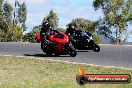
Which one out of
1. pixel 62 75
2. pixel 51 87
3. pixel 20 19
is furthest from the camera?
pixel 20 19

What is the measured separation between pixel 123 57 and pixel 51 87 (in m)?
9.37

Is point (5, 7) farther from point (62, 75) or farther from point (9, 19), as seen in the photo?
point (62, 75)

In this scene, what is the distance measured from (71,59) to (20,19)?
8345 cm

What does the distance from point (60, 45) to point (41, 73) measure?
6.14m

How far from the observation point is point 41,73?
1581 centimetres

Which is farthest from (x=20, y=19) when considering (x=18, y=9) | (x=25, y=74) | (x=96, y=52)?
(x=25, y=74)

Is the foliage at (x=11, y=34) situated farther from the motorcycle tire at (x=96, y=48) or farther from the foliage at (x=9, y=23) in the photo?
the motorcycle tire at (x=96, y=48)

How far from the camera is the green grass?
526 inches

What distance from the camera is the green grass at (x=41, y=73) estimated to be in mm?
13352

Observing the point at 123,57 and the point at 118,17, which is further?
the point at 118,17

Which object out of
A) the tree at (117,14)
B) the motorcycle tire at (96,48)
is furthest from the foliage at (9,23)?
the motorcycle tire at (96,48)

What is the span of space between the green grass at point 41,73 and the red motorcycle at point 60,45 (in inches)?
83.8

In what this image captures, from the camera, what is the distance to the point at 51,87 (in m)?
12.9

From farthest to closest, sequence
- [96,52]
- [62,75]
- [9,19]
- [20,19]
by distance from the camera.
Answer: [20,19] < [9,19] < [96,52] < [62,75]
